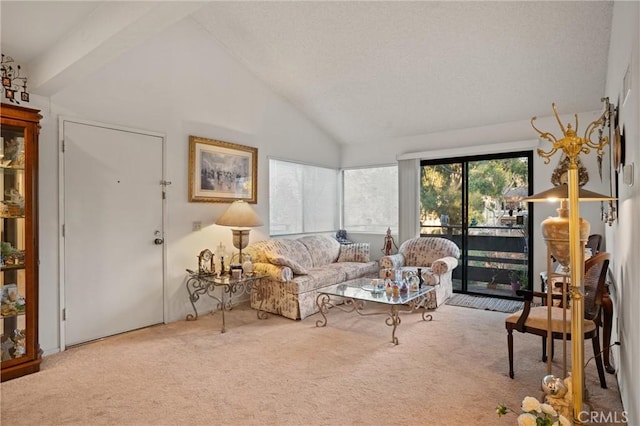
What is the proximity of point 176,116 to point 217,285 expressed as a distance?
204cm

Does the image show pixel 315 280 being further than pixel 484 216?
No

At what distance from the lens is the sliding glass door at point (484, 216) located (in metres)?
5.23

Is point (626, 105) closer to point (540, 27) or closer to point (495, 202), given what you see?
point (540, 27)

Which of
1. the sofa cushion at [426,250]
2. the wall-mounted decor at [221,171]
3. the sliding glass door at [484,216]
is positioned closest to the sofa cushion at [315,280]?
the sofa cushion at [426,250]

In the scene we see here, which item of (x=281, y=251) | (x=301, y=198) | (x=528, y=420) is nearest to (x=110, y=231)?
(x=281, y=251)

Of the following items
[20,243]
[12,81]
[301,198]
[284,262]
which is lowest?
[284,262]

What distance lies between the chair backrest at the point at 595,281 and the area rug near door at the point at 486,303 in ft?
6.33

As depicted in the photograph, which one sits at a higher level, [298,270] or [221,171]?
[221,171]

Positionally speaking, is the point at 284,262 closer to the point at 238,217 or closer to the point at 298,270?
the point at 298,270

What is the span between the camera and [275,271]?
435 cm

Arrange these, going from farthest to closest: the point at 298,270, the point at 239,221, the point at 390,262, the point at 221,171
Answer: the point at 390,262
the point at 221,171
the point at 298,270
the point at 239,221

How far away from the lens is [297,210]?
5.93 metres

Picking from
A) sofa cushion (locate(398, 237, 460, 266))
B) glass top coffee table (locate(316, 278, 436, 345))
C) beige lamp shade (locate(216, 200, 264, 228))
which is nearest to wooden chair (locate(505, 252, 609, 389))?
glass top coffee table (locate(316, 278, 436, 345))

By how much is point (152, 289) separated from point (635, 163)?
424cm
